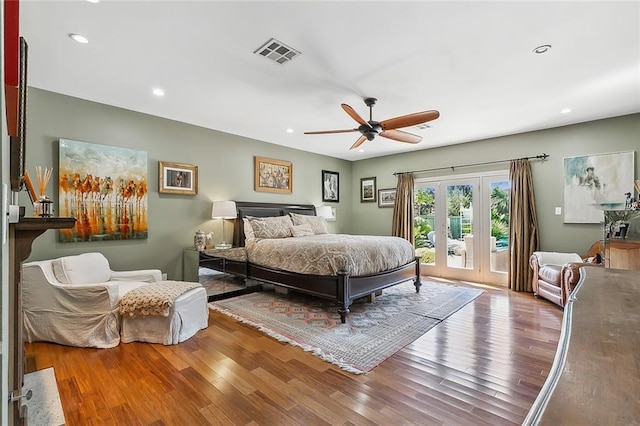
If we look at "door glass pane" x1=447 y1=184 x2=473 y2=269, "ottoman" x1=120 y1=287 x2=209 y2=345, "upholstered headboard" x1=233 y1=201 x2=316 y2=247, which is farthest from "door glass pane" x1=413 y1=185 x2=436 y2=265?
"ottoman" x1=120 y1=287 x2=209 y2=345

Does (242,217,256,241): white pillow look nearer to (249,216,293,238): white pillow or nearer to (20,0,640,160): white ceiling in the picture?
(249,216,293,238): white pillow

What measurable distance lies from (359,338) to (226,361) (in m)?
1.27

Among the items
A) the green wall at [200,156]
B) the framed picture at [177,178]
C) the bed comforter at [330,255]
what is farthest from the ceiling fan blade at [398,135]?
the framed picture at [177,178]

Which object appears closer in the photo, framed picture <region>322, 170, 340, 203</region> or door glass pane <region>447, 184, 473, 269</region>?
door glass pane <region>447, 184, 473, 269</region>

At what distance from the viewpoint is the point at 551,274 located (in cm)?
409

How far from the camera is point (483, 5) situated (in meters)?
2.13

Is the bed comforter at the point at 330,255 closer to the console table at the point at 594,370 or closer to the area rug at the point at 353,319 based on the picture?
the area rug at the point at 353,319

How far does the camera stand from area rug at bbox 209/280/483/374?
2734 mm

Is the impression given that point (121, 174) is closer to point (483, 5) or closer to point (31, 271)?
point (31, 271)

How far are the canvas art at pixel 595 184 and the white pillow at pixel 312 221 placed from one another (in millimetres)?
4009

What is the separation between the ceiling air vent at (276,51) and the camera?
8.47 feet

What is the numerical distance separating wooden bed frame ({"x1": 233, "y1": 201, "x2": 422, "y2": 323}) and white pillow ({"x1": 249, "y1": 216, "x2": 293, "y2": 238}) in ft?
1.18

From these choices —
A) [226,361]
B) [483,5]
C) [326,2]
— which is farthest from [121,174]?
[483,5]

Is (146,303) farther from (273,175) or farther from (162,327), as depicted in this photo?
(273,175)
